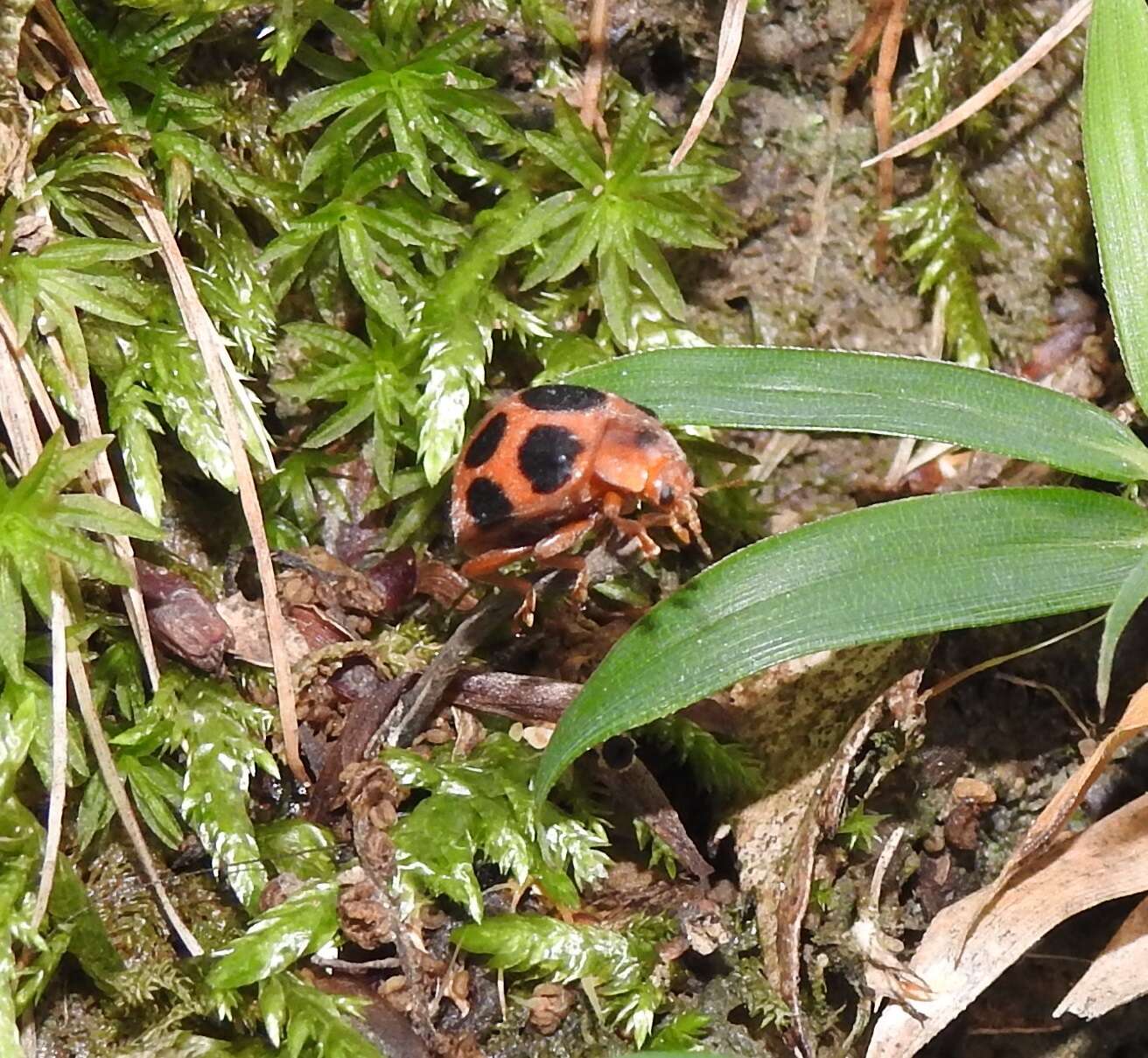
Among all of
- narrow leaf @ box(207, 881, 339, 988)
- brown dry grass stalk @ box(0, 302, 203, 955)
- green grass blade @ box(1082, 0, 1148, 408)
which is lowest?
narrow leaf @ box(207, 881, 339, 988)

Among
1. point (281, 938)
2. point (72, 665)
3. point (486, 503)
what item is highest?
point (486, 503)

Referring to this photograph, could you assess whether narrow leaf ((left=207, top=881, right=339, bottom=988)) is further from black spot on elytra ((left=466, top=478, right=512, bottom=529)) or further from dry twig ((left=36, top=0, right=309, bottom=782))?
black spot on elytra ((left=466, top=478, right=512, bottom=529))

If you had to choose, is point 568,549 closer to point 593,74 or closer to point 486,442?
point 486,442

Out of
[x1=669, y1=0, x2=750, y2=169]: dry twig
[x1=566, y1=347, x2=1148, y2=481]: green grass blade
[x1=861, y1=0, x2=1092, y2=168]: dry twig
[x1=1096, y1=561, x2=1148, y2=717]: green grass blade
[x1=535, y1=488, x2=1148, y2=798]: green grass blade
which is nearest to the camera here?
[x1=1096, y1=561, x2=1148, y2=717]: green grass blade

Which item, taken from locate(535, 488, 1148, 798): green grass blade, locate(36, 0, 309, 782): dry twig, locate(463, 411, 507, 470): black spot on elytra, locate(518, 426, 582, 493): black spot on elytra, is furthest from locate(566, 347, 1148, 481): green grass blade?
locate(36, 0, 309, 782): dry twig

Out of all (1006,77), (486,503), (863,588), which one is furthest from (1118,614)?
(1006,77)

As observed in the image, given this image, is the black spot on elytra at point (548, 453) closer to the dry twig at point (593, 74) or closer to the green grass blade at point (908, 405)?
the green grass blade at point (908, 405)

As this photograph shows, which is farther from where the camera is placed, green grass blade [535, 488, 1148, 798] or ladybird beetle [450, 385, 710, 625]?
ladybird beetle [450, 385, 710, 625]
